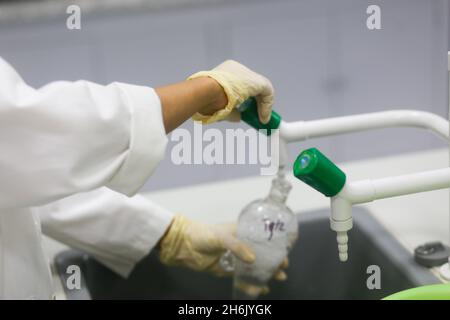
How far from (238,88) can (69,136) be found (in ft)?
0.79

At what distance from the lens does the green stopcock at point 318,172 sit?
0.80 metres

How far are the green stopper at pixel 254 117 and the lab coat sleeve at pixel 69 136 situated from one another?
0.55ft

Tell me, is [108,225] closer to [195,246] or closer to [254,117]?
[195,246]

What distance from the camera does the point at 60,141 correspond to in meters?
0.84

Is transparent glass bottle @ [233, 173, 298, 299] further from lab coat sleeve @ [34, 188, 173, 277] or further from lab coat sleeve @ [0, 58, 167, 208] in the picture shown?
lab coat sleeve @ [0, 58, 167, 208]

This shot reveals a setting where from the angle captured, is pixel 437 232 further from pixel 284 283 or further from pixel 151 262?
pixel 151 262

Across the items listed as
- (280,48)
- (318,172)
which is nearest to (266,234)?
(318,172)

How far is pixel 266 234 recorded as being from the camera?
1.12 metres

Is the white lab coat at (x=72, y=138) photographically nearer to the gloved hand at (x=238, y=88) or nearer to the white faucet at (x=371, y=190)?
→ the gloved hand at (x=238, y=88)

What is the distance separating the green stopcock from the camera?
80 centimetres

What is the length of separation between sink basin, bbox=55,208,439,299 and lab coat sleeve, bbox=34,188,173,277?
0.03 meters

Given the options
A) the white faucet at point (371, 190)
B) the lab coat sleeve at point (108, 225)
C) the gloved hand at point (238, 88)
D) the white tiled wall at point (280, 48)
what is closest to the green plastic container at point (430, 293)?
the white faucet at point (371, 190)
